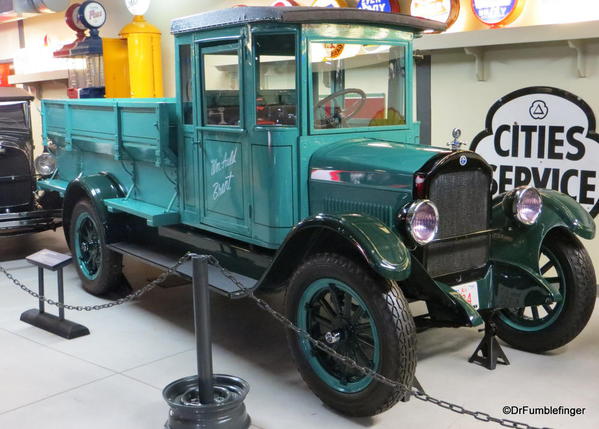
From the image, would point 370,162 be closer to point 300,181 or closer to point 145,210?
point 300,181

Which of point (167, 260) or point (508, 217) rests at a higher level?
point (508, 217)

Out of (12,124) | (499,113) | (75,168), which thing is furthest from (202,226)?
(12,124)

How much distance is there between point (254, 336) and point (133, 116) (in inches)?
71.2

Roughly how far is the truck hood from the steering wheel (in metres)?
0.14

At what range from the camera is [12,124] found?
716 centimetres

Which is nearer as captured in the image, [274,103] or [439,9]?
[274,103]

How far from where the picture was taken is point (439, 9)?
19.9 ft

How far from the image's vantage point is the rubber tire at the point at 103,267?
5395 millimetres

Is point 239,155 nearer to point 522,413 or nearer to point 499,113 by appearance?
point 522,413

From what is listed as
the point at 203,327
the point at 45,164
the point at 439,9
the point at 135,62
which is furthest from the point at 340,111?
the point at 135,62

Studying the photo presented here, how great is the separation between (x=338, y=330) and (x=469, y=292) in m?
0.80

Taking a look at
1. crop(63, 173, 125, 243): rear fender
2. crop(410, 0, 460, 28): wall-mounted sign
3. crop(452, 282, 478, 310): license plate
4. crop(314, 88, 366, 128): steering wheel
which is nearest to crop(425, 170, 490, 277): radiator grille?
crop(452, 282, 478, 310): license plate

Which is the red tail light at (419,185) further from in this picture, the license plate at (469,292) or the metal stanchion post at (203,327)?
the metal stanchion post at (203,327)

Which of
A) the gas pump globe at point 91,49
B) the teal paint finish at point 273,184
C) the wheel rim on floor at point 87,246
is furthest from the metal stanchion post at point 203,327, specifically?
the gas pump globe at point 91,49
